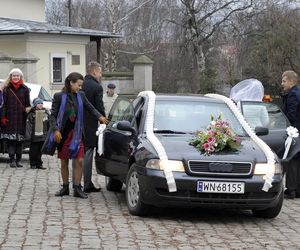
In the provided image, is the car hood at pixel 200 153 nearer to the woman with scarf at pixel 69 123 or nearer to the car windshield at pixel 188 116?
the car windshield at pixel 188 116

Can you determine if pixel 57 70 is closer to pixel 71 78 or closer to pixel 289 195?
pixel 289 195

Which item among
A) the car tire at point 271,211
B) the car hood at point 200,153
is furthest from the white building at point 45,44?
the car tire at point 271,211

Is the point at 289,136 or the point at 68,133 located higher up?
the point at 68,133

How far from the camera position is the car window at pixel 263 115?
13.4 meters

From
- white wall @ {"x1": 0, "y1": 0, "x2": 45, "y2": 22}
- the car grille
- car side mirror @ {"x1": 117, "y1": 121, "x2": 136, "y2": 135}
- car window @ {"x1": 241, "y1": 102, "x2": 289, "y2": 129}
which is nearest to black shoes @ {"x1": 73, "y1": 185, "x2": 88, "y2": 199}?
car side mirror @ {"x1": 117, "y1": 121, "x2": 136, "y2": 135}

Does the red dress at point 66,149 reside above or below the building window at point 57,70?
below

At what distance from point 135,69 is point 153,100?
17676 mm

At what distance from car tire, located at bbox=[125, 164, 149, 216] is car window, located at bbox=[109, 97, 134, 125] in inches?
47.0

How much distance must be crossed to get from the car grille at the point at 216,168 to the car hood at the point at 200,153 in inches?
2.2

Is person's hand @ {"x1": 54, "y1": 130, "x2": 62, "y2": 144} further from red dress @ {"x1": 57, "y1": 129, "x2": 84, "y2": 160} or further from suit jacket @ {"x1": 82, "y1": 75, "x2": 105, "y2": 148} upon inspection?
suit jacket @ {"x1": 82, "y1": 75, "x2": 105, "y2": 148}

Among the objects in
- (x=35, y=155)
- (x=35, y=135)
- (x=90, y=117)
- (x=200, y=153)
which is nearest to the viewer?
(x=200, y=153)

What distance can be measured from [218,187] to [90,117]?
9.36 feet

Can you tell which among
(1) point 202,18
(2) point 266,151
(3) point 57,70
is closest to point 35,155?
(2) point 266,151

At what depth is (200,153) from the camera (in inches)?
321
